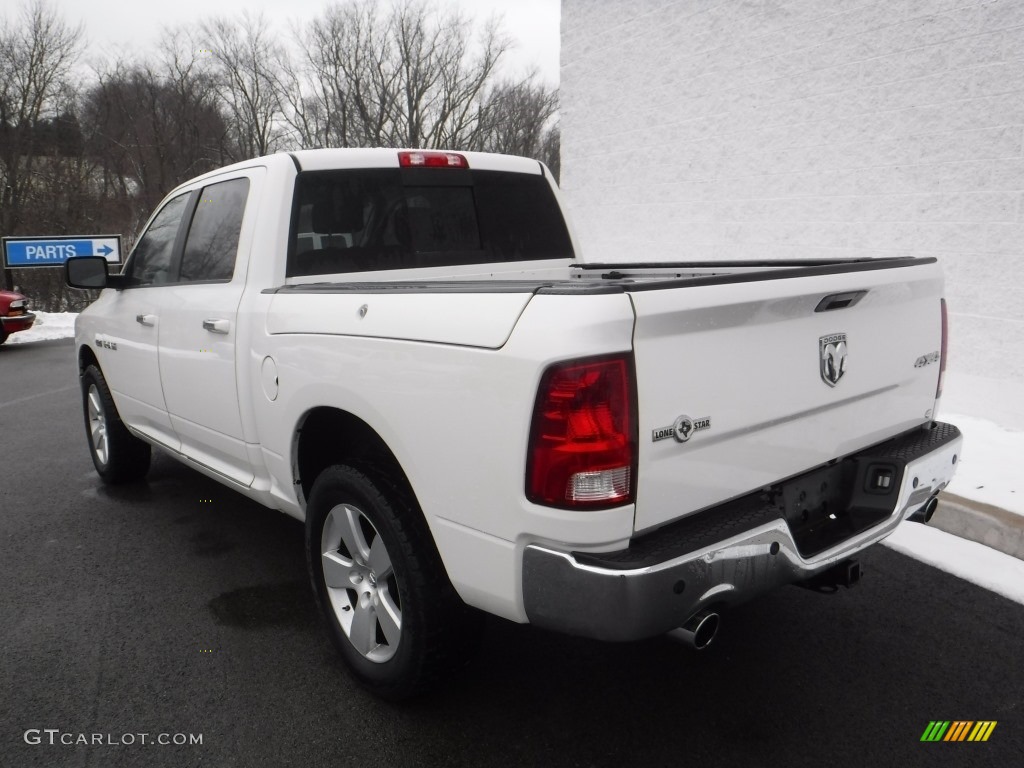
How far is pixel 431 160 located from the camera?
11.8 feet

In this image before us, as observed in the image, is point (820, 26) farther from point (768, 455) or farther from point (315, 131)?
point (315, 131)

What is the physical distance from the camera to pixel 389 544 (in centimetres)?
240

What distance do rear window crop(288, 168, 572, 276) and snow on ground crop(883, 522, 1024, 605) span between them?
2.30 meters

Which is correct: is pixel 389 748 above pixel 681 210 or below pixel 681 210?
below

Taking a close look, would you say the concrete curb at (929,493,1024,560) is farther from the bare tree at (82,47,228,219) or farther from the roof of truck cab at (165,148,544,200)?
the bare tree at (82,47,228,219)

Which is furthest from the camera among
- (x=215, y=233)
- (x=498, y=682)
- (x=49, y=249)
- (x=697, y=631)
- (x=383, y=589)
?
(x=49, y=249)

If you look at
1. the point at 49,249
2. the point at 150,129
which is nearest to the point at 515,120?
the point at 150,129

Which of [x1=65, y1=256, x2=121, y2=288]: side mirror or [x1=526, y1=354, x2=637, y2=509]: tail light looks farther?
[x1=65, y1=256, x2=121, y2=288]: side mirror

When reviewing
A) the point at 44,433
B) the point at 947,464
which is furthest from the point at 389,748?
the point at 44,433

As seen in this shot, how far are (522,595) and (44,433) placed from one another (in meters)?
6.38

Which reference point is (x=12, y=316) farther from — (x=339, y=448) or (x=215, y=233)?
(x=339, y=448)

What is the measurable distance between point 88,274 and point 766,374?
380 centimetres

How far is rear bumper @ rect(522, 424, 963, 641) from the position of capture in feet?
6.13

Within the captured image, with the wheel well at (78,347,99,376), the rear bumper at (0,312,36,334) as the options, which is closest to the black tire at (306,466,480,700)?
the wheel well at (78,347,99,376)
